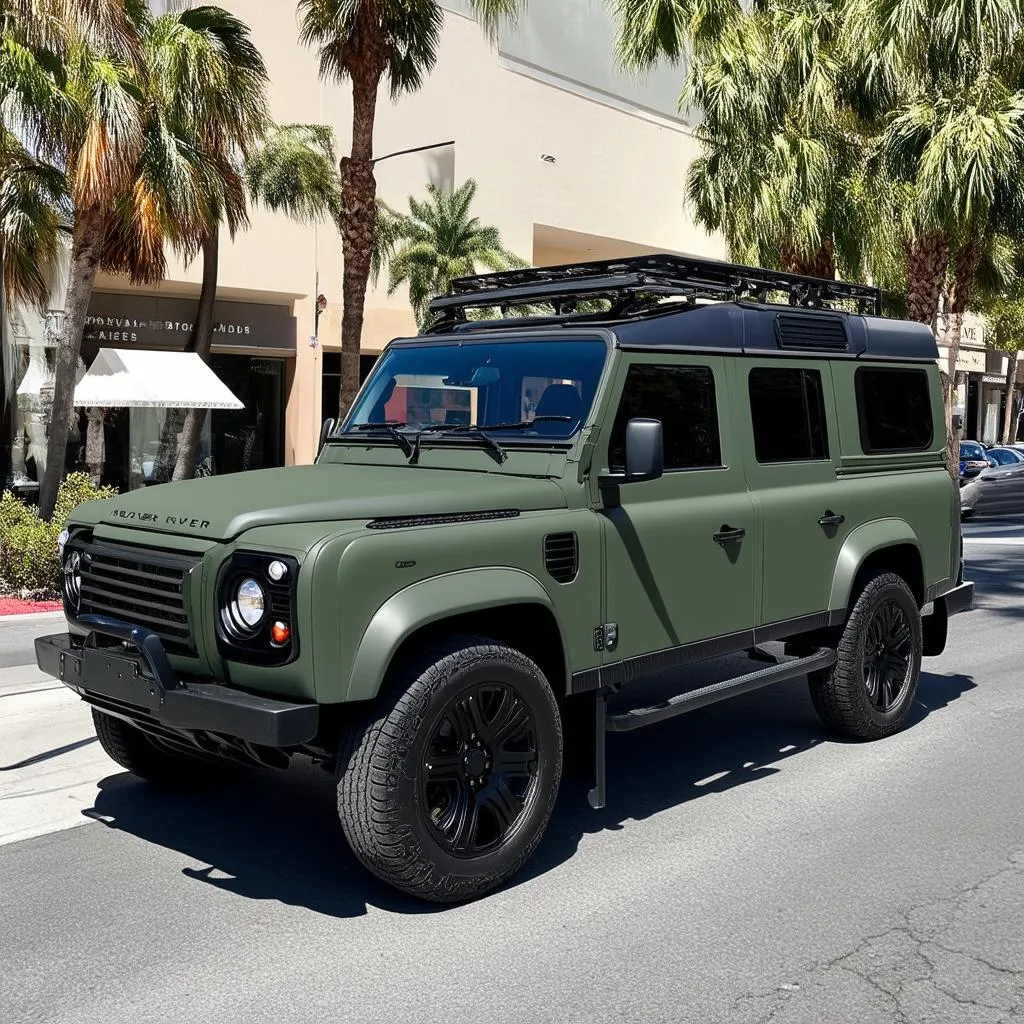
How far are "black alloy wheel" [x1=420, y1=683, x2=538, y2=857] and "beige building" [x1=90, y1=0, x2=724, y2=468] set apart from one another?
1998 centimetres

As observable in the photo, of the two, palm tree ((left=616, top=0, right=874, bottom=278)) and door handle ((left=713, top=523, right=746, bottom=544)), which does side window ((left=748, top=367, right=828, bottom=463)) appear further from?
palm tree ((left=616, top=0, right=874, bottom=278))

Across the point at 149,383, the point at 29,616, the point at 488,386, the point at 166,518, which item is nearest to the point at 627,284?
the point at 488,386

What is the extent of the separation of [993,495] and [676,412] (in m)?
18.3

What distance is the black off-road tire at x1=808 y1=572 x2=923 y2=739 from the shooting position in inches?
260

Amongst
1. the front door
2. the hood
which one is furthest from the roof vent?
the hood

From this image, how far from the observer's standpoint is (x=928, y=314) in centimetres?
1611

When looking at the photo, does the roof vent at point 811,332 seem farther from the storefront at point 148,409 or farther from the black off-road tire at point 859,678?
the storefront at point 148,409

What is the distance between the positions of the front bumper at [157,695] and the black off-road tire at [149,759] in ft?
2.38

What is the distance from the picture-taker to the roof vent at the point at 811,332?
6348 mm

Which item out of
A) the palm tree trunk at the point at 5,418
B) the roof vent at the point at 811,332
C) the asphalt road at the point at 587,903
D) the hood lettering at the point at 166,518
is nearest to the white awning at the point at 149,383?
the palm tree trunk at the point at 5,418

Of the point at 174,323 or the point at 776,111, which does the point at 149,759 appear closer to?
the point at 776,111

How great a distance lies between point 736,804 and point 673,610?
106 centimetres

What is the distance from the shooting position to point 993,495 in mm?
22172

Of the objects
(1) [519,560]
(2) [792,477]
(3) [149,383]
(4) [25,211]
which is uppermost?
(4) [25,211]
